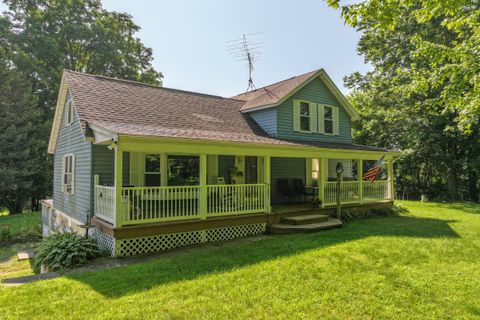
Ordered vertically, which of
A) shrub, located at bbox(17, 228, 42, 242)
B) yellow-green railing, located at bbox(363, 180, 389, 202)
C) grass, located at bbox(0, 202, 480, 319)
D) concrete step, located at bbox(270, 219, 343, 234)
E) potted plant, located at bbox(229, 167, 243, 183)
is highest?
potted plant, located at bbox(229, 167, 243, 183)

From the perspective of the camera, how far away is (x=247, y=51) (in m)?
17.8

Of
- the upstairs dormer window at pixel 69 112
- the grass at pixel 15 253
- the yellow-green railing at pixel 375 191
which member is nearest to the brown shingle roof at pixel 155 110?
the upstairs dormer window at pixel 69 112

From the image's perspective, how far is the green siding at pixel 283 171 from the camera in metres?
13.3

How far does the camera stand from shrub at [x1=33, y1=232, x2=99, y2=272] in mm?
6676

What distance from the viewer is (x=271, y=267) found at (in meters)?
5.88

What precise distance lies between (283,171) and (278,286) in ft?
29.4

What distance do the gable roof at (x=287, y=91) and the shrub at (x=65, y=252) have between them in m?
8.59

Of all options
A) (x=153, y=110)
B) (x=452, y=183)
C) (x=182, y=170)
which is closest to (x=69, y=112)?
(x=153, y=110)

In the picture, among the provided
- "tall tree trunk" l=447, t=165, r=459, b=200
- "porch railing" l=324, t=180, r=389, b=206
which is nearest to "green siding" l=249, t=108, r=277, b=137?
"porch railing" l=324, t=180, r=389, b=206

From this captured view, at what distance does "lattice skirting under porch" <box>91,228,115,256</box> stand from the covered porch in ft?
1.34

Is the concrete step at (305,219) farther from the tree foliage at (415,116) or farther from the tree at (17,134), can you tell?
the tree at (17,134)

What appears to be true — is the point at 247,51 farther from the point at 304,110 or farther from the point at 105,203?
the point at 105,203

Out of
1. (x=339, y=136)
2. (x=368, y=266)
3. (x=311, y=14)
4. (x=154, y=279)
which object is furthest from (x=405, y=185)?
(x=154, y=279)

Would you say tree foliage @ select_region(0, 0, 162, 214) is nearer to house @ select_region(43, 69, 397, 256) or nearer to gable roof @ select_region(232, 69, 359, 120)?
house @ select_region(43, 69, 397, 256)
